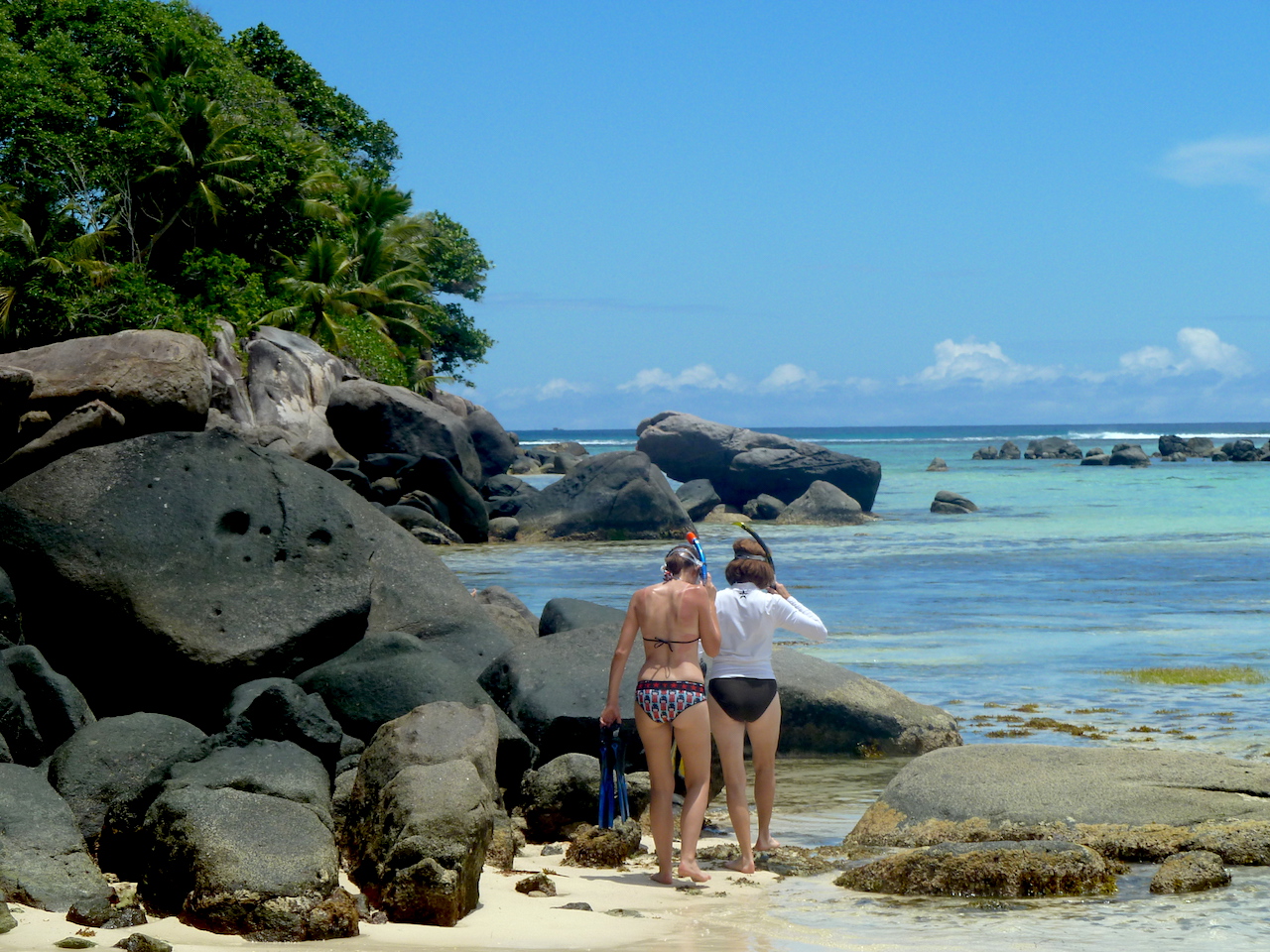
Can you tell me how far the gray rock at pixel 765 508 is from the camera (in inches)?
1417

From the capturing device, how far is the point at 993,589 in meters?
20.6

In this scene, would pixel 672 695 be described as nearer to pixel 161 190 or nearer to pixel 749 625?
pixel 749 625

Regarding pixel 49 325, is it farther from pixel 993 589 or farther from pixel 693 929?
pixel 693 929

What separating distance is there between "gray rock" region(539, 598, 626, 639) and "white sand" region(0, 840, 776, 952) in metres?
4.25

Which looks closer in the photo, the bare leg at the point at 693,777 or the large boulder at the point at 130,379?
the bare leg at the point at 693,777

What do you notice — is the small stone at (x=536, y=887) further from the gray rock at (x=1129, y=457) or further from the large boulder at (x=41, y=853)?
the gray rock at (x=1129, y=457)

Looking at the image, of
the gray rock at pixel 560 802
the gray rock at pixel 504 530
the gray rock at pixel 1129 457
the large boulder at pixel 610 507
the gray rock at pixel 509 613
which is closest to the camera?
the gray rock at pixel 560 802

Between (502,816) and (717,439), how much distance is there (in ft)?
111

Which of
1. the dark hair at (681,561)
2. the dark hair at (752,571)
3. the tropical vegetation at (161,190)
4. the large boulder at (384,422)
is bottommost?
the dark hair at (752,571)

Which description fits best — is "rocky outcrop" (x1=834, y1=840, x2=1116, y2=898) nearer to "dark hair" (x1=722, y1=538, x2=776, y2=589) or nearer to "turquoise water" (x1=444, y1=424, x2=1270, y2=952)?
"turquoise water" (x1=444, y1=424, x2=1270, y2=952)

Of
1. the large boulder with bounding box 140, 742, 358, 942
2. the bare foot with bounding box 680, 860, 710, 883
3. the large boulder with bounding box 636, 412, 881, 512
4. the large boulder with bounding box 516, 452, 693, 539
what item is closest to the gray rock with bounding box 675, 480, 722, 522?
the large boulder with bounding box 636, 412, 881, 512

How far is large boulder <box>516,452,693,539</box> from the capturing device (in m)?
28.9

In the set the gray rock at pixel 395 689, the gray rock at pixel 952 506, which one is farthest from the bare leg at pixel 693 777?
the gray rock at pixel 952 506

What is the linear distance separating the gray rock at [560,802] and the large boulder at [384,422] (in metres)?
20.8
